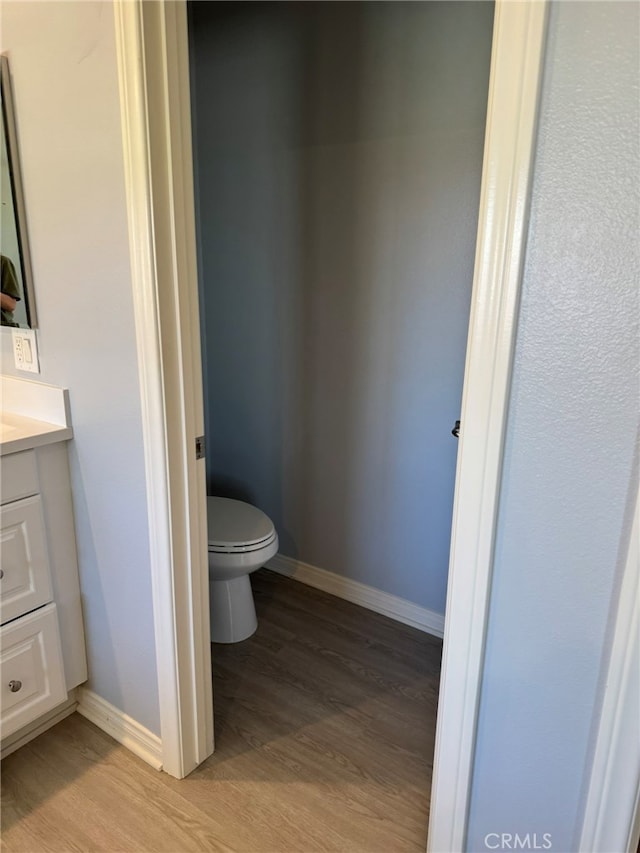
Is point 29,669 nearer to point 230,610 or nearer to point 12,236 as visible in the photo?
point 230,610

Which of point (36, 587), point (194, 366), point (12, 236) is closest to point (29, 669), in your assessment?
point (36, 587)

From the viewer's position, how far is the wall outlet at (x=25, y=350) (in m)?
1.56

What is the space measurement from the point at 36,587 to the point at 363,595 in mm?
1285

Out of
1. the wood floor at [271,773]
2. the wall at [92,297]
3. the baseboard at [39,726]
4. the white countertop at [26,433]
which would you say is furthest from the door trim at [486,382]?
the baseboard at [39,726]

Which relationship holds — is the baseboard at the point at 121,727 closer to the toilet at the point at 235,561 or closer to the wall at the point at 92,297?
the wall at the point at 92,297

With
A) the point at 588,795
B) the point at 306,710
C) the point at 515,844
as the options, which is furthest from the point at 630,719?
the point at 306,710

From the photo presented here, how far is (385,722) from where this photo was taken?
69.0 inches

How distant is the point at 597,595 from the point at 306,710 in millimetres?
1164

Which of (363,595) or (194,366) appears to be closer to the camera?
(194,366)

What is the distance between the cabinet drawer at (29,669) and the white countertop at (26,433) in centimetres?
48

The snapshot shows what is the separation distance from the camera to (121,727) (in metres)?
1.67

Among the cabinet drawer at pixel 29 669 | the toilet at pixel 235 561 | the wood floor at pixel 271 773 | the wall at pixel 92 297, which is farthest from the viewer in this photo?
the toilet at pixel 235 561

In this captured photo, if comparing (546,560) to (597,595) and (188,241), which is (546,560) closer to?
(597,595)

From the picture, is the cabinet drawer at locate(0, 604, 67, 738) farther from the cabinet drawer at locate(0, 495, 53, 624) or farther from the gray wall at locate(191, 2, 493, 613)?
the gray wall at locate(191, 2, 493, 613)
